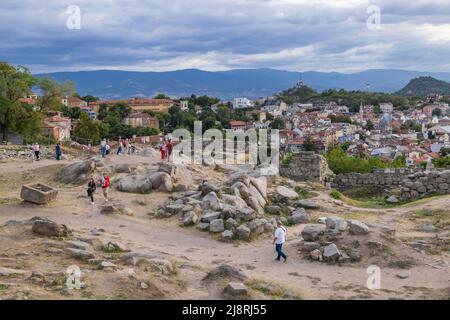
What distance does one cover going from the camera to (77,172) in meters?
21.5

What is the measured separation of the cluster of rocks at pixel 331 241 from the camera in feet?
43.4

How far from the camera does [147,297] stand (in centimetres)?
995

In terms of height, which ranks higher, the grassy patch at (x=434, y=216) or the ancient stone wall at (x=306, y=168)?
the ancient stone wall at (x=306, y=168)

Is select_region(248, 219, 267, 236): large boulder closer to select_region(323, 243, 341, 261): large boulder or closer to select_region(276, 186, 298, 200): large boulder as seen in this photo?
select_region(323, 243, 341, 261): large boulder

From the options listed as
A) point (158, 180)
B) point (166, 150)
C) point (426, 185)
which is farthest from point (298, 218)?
point (166, 150)

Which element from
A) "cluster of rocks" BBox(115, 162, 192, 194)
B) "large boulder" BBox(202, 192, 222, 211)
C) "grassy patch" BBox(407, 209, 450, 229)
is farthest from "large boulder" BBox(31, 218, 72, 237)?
"grassy patch" BBox(407, 209, 450, 229)

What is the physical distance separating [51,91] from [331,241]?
105ft

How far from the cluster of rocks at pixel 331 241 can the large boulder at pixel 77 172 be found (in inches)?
403

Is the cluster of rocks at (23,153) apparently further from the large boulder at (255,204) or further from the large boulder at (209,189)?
the large boulder at (255,204)

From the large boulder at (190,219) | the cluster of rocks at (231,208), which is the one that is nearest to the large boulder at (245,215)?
the cluster of rocks at (231,208)

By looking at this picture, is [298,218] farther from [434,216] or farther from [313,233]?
[434,216]
